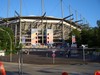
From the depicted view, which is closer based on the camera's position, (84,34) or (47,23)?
(84,34)

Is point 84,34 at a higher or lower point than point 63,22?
lower

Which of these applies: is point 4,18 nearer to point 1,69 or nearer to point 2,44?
point 2,44

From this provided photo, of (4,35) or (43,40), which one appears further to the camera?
(43,40)

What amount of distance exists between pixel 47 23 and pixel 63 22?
12252mm

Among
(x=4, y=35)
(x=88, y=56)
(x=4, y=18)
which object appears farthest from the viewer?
(x=4, y=18)

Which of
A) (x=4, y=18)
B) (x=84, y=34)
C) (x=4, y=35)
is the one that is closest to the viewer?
(x=4, y=35)

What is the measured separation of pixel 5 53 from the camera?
98812mm

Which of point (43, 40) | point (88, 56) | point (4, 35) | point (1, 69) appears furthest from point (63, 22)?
point (1, 69)

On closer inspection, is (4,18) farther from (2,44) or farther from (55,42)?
(2,44)

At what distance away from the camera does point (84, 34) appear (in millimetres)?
117000

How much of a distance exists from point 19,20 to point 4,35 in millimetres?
79824

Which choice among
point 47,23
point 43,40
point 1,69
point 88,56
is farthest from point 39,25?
point 1,69

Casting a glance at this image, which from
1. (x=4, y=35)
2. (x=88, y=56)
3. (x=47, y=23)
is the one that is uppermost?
(x=47, y=23)

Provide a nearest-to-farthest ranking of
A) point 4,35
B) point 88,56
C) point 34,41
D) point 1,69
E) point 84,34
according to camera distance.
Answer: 1. point 1,69
2. point 88,56
3. point 4,35
4. point 84,34
5. point 34,41
